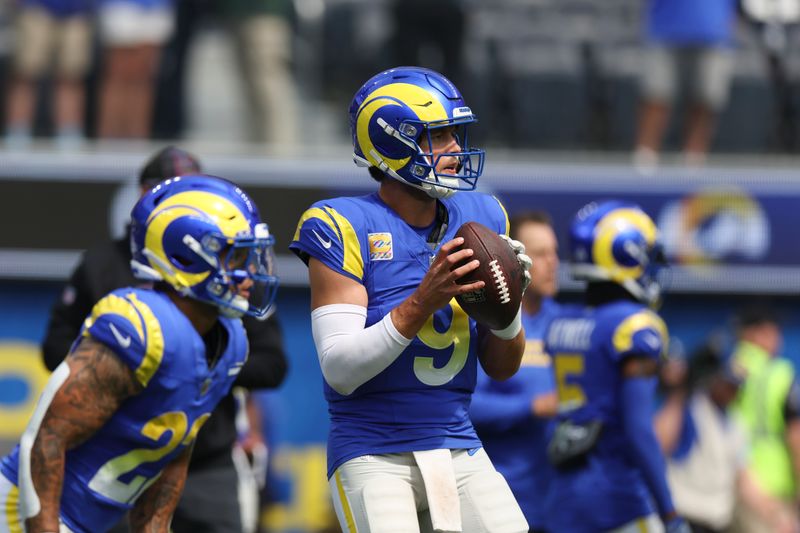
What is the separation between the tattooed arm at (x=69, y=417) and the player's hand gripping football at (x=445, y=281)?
93cm

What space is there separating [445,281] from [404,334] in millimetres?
178

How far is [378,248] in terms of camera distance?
4.17 m

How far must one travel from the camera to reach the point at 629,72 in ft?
36.1

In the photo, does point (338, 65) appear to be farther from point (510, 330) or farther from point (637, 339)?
point (510, 330)

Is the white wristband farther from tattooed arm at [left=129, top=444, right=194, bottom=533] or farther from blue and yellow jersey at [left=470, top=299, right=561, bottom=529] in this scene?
blue and yellow jersey at [left=470, top=299, right=561, bottom=529]

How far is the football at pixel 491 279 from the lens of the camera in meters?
4.00

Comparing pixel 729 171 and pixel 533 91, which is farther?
pixel 533 91

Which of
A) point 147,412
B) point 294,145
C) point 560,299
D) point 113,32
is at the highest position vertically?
point 147,412

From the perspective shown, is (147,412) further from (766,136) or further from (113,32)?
(766,136)

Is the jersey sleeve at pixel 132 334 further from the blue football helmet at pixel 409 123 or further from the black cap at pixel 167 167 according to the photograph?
the black cap at pixel 167 167

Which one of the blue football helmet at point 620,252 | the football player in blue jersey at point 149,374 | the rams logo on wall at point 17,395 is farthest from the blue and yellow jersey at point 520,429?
the rams logo on wall at point 17,395

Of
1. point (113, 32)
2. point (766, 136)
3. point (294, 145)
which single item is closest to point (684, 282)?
point (766, 136)

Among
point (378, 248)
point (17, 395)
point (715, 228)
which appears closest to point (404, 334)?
point (378, 248)

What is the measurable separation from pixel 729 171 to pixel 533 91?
159 centimetres
